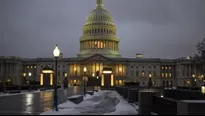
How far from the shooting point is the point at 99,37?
17012 cm

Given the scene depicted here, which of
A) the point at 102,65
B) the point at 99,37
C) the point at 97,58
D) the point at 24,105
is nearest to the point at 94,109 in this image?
the point at 24,105

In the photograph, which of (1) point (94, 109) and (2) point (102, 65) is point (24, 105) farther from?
(2) point (102, 65)

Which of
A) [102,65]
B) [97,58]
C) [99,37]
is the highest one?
[99,37]

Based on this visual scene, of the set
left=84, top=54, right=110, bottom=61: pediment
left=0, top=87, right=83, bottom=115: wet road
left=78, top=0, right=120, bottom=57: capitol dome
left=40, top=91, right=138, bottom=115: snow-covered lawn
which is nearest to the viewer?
left=0, top=87, right=83, bottom=115: wet road

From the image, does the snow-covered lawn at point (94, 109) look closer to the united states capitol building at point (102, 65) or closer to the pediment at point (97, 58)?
the united states capitol building at point (102, 65)

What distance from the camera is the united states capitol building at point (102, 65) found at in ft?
522

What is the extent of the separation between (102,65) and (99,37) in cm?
1706

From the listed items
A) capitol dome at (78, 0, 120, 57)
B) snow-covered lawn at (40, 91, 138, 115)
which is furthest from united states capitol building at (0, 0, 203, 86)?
snow-covered lawn at (40, 91, 138, 115)

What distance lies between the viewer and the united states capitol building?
522ft

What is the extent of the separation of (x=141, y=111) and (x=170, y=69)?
15365 centimetres

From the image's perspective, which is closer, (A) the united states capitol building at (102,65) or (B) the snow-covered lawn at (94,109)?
(B) the snow-covered lawn at (94,109)

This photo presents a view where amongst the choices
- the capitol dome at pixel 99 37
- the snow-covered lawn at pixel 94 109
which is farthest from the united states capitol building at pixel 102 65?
the snow-covered lawn at pixel 94 109

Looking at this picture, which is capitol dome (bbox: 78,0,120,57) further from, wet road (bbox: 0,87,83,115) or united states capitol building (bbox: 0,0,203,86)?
wet road (bbox: 0,87,83,115)

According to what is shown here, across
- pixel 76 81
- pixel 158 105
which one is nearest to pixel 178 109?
pixel 158 105
